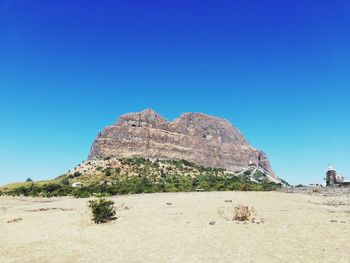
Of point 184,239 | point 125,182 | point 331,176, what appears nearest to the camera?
point 184,239

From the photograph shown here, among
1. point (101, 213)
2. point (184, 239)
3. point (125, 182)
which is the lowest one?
point (184, 239)

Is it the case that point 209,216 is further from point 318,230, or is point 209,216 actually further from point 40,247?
point 40,247

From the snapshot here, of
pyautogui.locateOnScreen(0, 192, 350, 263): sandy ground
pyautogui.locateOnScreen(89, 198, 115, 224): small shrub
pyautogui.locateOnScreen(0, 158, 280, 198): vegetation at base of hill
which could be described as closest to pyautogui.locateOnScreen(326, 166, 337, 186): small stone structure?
pyautogui.locateOnScreen(0, 158, 280, 198): vegetation at base of hill

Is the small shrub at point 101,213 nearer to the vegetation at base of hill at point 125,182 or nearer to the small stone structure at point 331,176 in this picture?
the vegetation at base of hill at point 125,182

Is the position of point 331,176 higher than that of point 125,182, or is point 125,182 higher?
point 331,176

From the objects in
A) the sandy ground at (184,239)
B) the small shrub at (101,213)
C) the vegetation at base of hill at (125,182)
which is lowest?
the sandy ground at (184,239)

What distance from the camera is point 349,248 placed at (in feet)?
44.3

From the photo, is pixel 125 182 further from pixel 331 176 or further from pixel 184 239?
pixel 184 239

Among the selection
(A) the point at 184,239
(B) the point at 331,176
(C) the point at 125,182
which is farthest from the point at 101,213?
(C) the point at 125,182

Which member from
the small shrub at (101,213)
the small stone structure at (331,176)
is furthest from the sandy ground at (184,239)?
the small stone structure at (331,176)

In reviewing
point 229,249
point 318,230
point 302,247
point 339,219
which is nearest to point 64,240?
point 229,249

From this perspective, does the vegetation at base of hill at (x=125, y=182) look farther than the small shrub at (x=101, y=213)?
Yes

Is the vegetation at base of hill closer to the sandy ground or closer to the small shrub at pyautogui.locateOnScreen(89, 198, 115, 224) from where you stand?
the small shrub at pyautogui.locateOnScreen(89, 198, 115, 224)

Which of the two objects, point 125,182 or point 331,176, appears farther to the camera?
point 125,182
